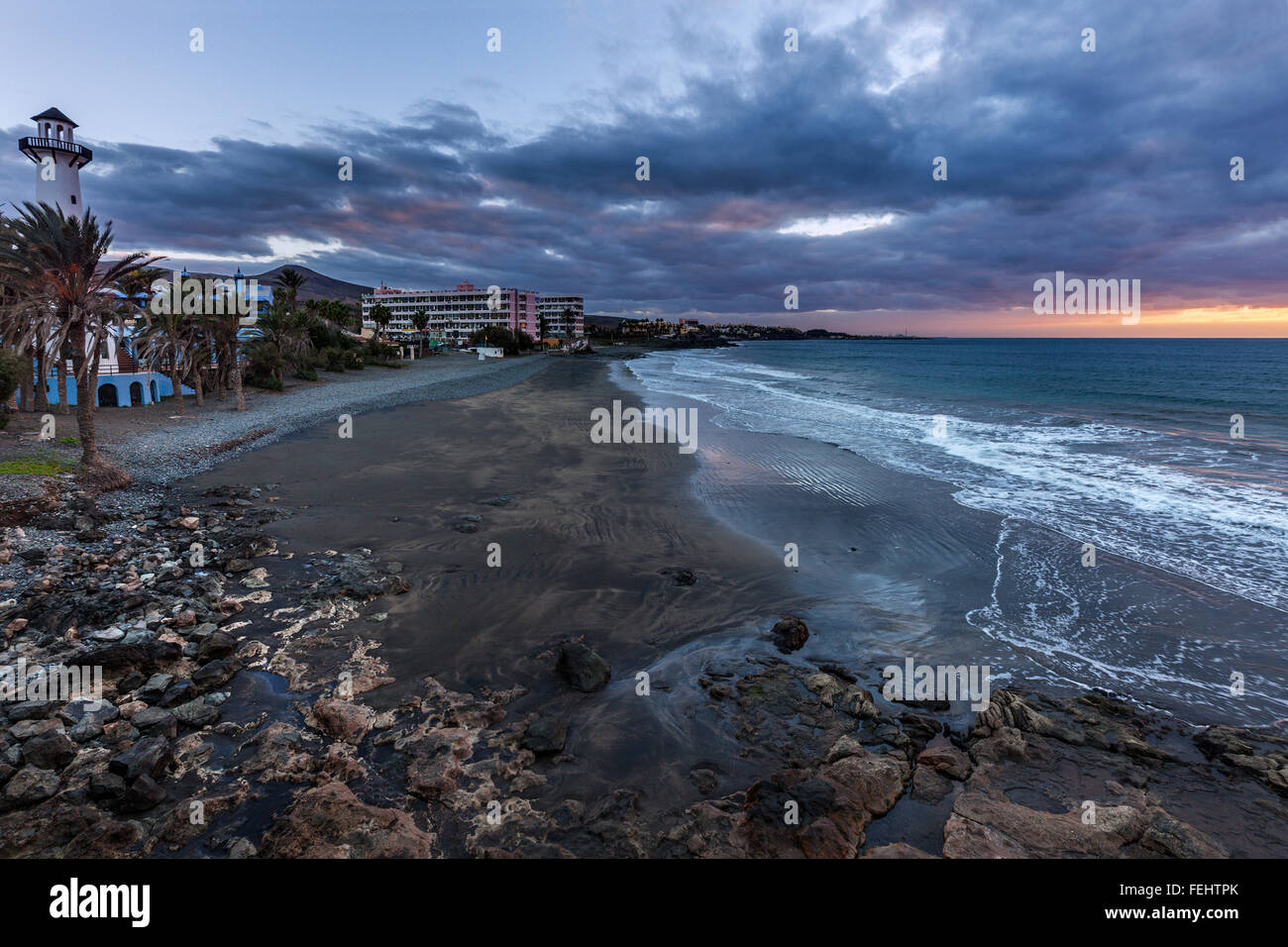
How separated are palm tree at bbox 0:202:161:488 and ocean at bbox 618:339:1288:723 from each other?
16345mm

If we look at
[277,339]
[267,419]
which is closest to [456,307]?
[277,339]

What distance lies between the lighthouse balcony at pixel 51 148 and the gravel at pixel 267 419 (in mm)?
22904

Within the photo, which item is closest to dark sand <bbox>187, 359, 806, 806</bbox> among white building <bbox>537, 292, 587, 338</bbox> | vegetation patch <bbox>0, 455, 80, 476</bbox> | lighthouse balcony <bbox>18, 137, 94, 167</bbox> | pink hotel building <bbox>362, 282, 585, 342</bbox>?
vegetation patch <bbox>0, 455, 80, 476</bbox>

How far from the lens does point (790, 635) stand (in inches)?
326

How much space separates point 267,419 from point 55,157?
1476 inches

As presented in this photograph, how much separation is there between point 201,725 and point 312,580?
149 inches

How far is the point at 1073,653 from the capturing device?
807 cm

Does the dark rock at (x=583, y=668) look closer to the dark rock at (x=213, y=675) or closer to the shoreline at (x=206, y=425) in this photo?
the dark rock at (x=213, y=675)

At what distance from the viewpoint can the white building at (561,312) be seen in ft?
632

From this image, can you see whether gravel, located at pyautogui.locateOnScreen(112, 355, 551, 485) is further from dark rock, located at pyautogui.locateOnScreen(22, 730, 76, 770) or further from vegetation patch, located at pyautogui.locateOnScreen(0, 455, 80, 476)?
dark rock, located at pyautogui.locateOnScreen(22, 730, 76, 770)

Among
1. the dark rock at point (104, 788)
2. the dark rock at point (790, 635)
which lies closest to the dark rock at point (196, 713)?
the dark rock at point (104, 788)

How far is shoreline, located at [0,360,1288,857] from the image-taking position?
188 inches

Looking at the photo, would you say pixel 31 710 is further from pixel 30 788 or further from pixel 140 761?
pixel 140 761
